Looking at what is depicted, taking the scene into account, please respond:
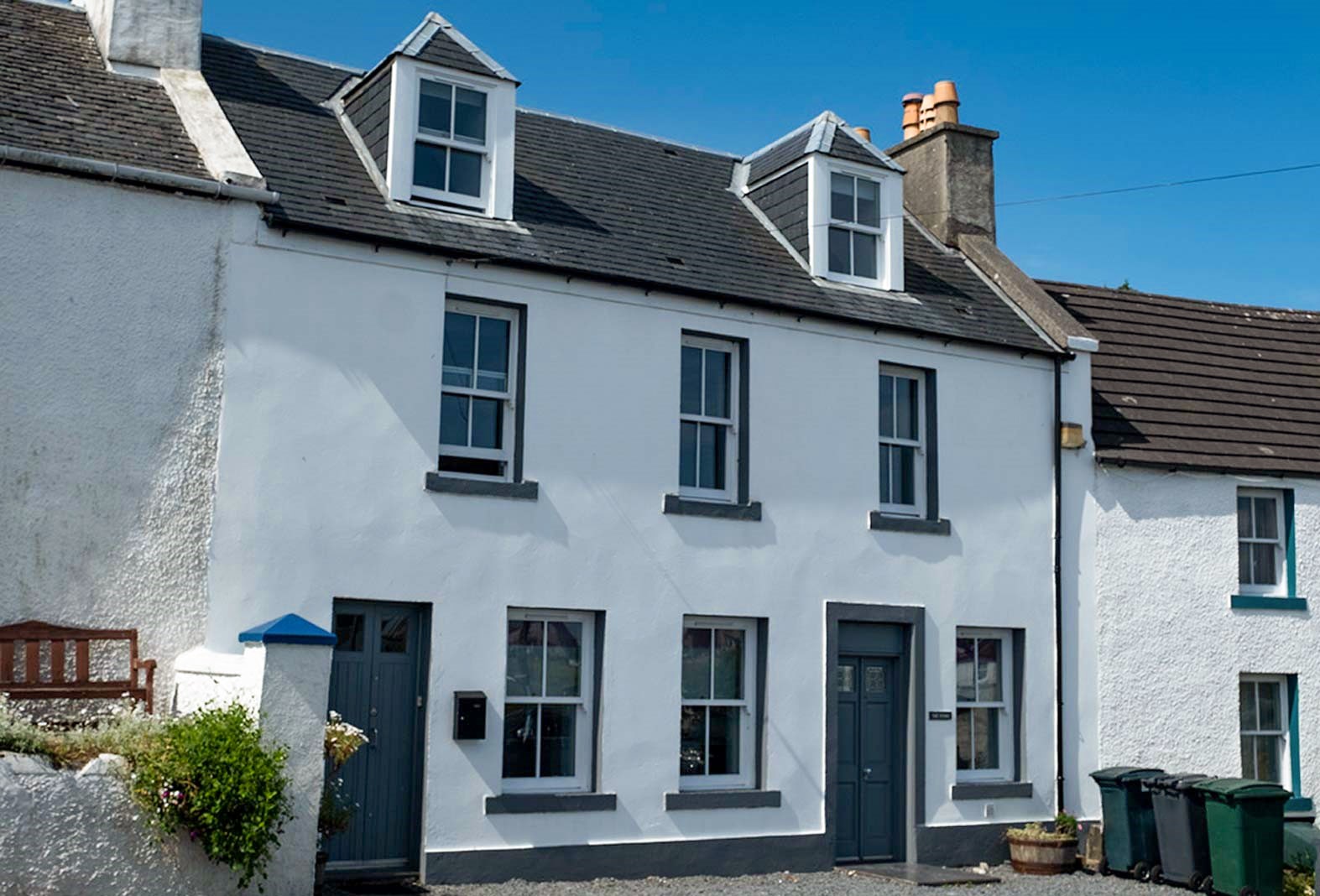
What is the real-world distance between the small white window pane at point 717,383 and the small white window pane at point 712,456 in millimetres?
182

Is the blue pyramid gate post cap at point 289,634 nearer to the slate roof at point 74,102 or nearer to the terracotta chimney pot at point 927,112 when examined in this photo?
the slate roof at point 74,102

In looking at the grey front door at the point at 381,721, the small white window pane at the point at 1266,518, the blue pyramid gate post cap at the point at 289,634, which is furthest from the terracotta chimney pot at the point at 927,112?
the blue pyramid gate post cap at the point at 289,634

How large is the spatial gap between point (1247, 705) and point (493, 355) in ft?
35.3

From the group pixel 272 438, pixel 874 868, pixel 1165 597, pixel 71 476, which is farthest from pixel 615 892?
pixel 1165 597

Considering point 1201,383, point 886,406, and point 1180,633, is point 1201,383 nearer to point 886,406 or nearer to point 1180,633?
point 1180,633

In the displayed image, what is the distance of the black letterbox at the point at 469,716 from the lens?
1334 cm

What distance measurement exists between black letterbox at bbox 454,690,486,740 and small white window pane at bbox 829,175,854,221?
747cm

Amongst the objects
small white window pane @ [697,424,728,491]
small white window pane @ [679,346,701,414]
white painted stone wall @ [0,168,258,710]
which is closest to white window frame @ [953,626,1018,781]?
small white window pane @ [697,424,728,491]

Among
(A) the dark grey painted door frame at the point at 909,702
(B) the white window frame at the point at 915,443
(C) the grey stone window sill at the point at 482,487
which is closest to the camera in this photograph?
(C) the grey stone window sill at the point at 482,487

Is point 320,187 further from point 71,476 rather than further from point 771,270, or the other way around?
point 771,270

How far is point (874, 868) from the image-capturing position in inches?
608

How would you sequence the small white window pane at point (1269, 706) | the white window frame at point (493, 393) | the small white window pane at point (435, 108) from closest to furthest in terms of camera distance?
the white window frame at point (493, 393)
the small white window pane at point (435, 108)
the small white window pane at point (1269, 706)

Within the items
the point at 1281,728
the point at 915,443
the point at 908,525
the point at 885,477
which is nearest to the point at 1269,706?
the point at 1281,728

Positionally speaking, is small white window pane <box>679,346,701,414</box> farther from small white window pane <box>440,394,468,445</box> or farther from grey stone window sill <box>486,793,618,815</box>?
grey stone window sill <box>486,793,618,815</box>
